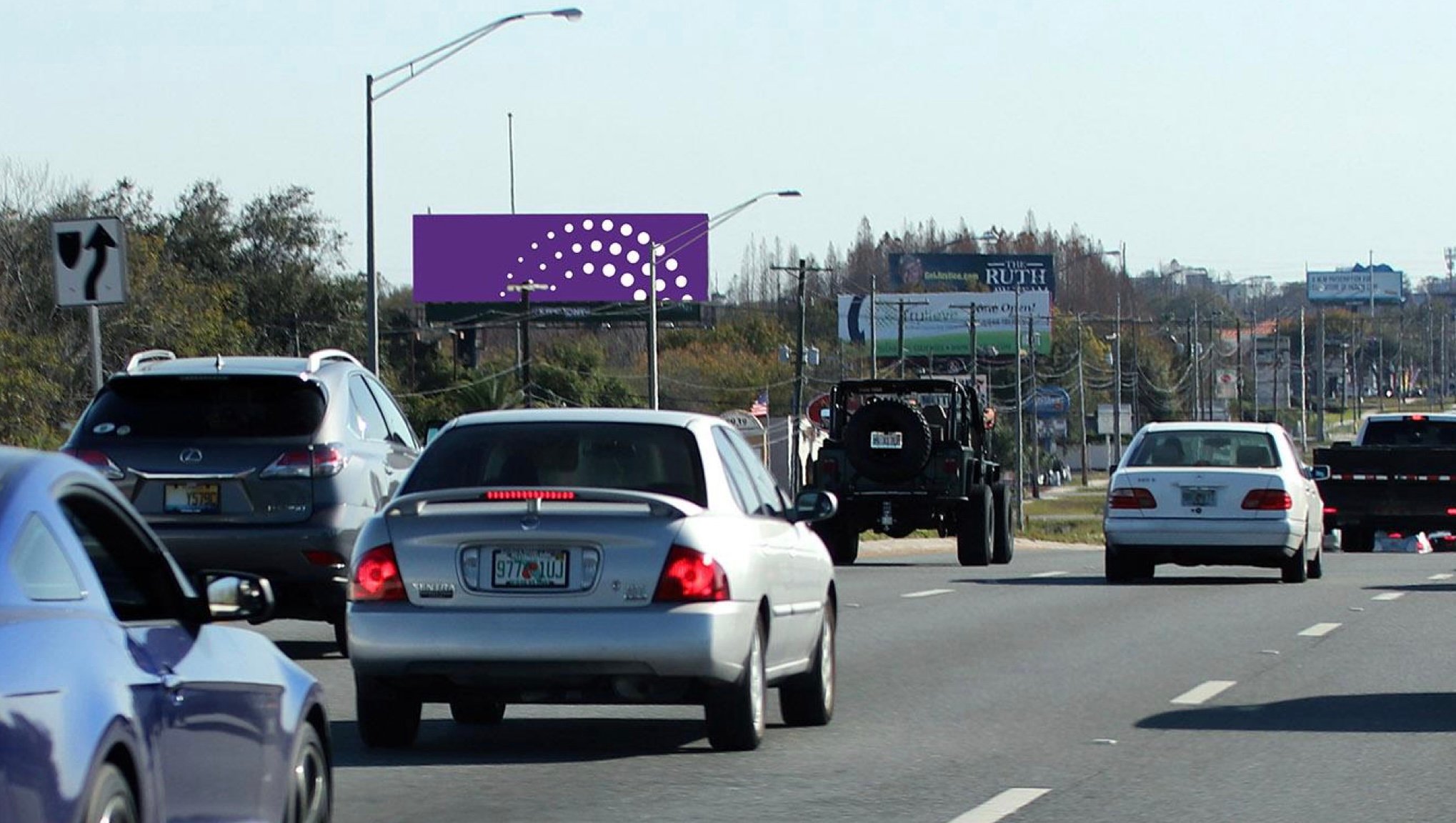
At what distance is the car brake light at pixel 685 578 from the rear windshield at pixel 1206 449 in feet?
50.9

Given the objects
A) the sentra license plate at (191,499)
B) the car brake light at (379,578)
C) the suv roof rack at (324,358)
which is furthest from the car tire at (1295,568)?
the car brake light at (379,578)

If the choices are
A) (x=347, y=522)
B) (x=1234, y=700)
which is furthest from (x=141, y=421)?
(x=1234, y=700)

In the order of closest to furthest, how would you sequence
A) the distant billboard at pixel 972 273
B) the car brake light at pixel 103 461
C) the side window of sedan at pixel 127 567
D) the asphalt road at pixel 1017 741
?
the side window of sedan at pixel 127 567
the asphalt road at pixel 1017 741
the car brake light at pixel 103 461
the distant billboard at pixel 972 273

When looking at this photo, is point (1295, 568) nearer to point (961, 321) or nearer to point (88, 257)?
point (88, 257)

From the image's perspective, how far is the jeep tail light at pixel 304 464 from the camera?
50.2 ft

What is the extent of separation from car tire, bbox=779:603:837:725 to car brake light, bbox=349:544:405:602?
7.56ft

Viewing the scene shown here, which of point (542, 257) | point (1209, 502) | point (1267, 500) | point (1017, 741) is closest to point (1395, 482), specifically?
point (1267, 500)

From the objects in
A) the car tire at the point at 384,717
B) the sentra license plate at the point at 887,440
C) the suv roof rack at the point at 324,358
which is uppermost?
the suv roof rack at the point at 324,358

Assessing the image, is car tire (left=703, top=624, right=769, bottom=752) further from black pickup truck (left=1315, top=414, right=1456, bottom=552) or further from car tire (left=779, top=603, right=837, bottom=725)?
black pickup truck (left=1315, top=414, right=1456, bottom=552)

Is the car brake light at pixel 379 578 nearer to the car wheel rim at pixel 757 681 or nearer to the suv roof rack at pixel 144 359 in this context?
the car wheel rim at pixel 757 681

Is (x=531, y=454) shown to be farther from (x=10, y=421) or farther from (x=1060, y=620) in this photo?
(x=10, y=421)

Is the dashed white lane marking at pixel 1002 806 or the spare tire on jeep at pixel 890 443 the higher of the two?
the spare tire on jeep at pixel 890 443

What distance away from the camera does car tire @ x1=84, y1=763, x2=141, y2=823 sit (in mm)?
5555

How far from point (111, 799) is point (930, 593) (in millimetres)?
18703
